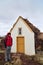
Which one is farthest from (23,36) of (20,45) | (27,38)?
(20,45)

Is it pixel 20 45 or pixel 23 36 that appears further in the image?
pixel 23 36

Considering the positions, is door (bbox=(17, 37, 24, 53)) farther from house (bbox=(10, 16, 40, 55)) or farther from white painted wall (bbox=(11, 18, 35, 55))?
white painted wall (bbox=(11, 18, 35, 55))

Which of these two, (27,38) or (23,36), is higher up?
(23,36)

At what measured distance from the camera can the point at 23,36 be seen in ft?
149

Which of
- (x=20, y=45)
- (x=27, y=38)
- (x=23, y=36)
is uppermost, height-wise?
(x=23, y=36)

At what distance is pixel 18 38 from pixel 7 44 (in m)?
22.5

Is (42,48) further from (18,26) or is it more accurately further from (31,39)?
(18,26)

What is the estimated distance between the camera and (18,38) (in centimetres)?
4622

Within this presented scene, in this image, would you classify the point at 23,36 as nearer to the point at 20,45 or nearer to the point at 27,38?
the point at 27,38

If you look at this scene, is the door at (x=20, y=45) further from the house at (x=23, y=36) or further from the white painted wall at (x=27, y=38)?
the white painted wall at (x=27, y=38)

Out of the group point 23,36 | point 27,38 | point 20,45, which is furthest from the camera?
point 23,36

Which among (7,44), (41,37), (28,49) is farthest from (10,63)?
(41,37)

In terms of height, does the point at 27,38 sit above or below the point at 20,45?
above

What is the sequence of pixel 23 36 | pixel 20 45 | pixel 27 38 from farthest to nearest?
pixel 23 36 → pixel 20 45 → pixel 27 38
